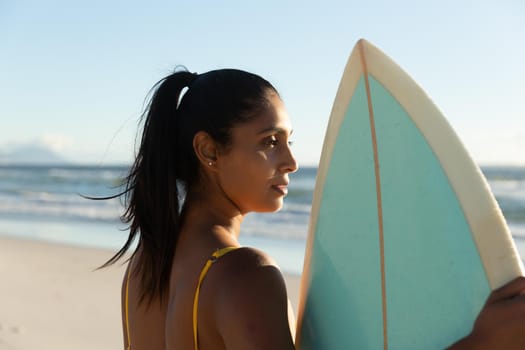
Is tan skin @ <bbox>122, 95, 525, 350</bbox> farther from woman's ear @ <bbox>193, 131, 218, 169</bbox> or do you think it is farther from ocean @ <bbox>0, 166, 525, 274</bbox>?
ocean @ <bbox>0, 166, 525, 274</bbox>

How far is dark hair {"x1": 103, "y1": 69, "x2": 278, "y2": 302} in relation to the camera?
1.59 meters

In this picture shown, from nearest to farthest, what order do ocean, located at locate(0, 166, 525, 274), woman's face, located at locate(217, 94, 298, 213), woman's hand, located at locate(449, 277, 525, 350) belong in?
woman's hand, located at locate(449, 277, 525, 350), woman's face, located at locate(217, 94, 298, 213), ocean, located at locate(0, 166, 525, 274)

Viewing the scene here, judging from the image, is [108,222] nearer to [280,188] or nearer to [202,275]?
[280,188]

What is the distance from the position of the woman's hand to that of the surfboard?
0.05 meters

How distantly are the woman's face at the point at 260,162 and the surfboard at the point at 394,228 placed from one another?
0.18 m

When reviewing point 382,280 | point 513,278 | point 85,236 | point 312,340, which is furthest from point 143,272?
point 85,236

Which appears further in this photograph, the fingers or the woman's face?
the woman's face

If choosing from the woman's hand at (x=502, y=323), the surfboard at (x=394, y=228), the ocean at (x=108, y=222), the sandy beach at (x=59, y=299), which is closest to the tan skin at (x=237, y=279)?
the woman's hand at (x=502, y=323)

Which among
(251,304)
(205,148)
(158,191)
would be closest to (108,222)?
(158,191)

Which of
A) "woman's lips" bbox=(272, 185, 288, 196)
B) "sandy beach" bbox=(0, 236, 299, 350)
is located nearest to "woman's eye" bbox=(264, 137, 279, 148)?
"woman's lips" bbox=(272, 185, 288, 196)

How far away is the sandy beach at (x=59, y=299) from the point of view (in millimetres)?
5133

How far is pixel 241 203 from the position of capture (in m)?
1.63

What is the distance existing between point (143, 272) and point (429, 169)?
2.55 feet

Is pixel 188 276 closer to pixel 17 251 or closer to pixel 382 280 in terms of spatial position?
pixel 382 280
